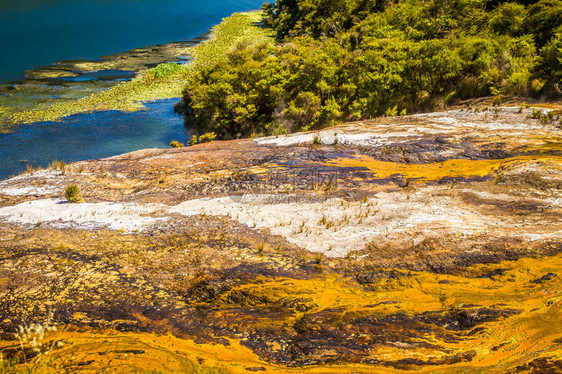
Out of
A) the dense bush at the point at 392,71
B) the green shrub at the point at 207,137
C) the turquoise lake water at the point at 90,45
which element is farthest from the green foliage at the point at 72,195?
the dense bush at the point at 392,71

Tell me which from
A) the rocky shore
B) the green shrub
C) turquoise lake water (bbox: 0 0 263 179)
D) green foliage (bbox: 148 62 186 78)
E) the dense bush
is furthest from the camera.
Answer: green foliage (bbox: 148 62 186 78)

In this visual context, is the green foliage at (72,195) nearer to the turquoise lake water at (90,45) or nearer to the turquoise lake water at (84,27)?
the turquoise lake water at (90,45)

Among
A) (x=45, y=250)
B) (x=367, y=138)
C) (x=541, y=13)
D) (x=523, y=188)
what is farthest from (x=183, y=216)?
(x=541, y=13)

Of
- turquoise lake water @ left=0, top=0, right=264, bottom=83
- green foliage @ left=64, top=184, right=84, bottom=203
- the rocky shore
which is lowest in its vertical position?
the rocky shore

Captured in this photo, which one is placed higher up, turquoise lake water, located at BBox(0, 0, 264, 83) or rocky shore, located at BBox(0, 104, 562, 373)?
turquoise lake water, located at BBox(0, 0, 264, 83)

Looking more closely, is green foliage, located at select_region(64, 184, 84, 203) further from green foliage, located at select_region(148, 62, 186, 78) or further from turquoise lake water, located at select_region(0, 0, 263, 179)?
green foliage, located at select_region(148, 62, 186, 78)

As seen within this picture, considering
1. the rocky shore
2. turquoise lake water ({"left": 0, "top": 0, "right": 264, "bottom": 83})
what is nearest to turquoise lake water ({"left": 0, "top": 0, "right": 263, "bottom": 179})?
turquoise lake water ({"left": 0, "top": 0, "right": 264, "bottom": 83})
